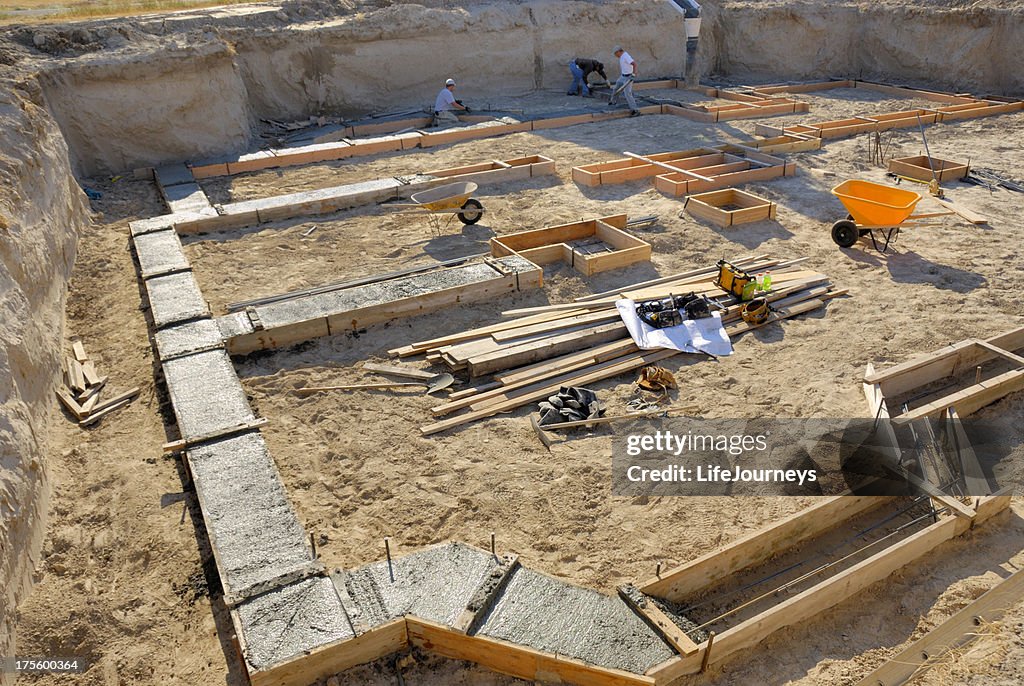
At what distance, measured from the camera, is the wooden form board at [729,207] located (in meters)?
9.86

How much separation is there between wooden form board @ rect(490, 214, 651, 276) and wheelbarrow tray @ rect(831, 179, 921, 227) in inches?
106

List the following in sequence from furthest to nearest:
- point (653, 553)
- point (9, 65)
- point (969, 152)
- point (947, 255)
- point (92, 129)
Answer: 1. point (969, 152)
2. point (92, 129)
3. point (9, 65)
4. point (947, 255)
5. point (653, 553)

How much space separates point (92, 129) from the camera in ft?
39.5

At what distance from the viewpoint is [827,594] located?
4.20m

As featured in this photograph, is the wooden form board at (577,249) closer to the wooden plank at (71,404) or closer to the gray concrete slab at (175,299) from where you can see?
the gray concrete slab at (175,299)

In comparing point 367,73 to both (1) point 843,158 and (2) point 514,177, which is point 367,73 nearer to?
(2) point 514,177

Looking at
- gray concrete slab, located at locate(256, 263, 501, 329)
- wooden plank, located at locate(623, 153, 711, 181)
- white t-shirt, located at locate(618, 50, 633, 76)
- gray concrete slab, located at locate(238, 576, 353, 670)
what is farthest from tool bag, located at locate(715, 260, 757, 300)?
white t-shirt, located at locate(618, 50, 633, 76)

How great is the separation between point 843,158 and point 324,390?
10.8m

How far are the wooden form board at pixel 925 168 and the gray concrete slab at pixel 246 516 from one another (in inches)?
444

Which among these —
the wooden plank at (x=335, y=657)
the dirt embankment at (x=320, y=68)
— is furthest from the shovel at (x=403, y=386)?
the dirt embankment at (x=320, y=68)

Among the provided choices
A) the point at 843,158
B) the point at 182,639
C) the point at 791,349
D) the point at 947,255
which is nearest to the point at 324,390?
the point at 182,639

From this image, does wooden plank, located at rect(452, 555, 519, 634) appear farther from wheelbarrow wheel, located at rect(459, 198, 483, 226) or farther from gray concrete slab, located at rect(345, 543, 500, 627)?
wheelbarrow wheel, located at rect(459, 198, 483, 226)

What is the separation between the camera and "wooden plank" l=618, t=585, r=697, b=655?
12.7 feet

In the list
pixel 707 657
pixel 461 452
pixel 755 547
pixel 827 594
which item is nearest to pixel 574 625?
pixel 707 657
